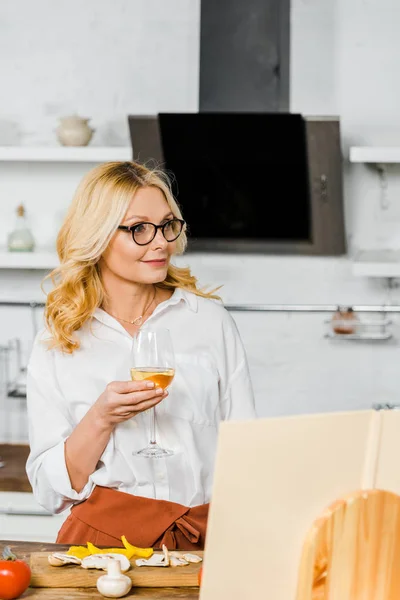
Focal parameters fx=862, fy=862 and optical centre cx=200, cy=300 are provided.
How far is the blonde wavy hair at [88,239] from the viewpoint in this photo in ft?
5.71

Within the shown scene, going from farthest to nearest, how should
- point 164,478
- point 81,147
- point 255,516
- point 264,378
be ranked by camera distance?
point 264,378 → point 81,147 → point 164,478 → point 255,516

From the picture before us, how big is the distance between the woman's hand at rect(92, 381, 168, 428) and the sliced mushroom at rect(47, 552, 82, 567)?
0.27 m

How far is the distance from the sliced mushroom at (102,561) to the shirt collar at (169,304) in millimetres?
550

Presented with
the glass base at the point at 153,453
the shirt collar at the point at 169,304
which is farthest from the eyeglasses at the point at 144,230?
the glass base at the point at 153,453

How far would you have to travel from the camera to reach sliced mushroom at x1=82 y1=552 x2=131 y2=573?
1331mm

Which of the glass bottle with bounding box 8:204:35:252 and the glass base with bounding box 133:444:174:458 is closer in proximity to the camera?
the glass base with bounding box 133:444:174:458

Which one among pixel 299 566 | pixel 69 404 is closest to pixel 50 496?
pixel 69 404

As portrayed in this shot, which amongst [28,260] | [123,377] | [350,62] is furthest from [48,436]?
[350,62]

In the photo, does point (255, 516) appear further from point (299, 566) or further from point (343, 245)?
point (343, 245)

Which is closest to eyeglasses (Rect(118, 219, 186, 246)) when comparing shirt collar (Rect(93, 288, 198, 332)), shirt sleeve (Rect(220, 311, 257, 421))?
shirt collar (Rect(93, 288, 198, 332))

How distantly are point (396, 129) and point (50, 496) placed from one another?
2.19m

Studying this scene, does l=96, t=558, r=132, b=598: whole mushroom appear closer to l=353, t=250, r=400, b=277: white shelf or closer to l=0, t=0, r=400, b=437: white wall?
l=353, t=250, r=400, b=277: white shelf

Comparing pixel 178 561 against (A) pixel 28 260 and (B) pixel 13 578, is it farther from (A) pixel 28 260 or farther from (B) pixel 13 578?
(A) pixel 28 260

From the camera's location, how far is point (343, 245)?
10.8 feet
